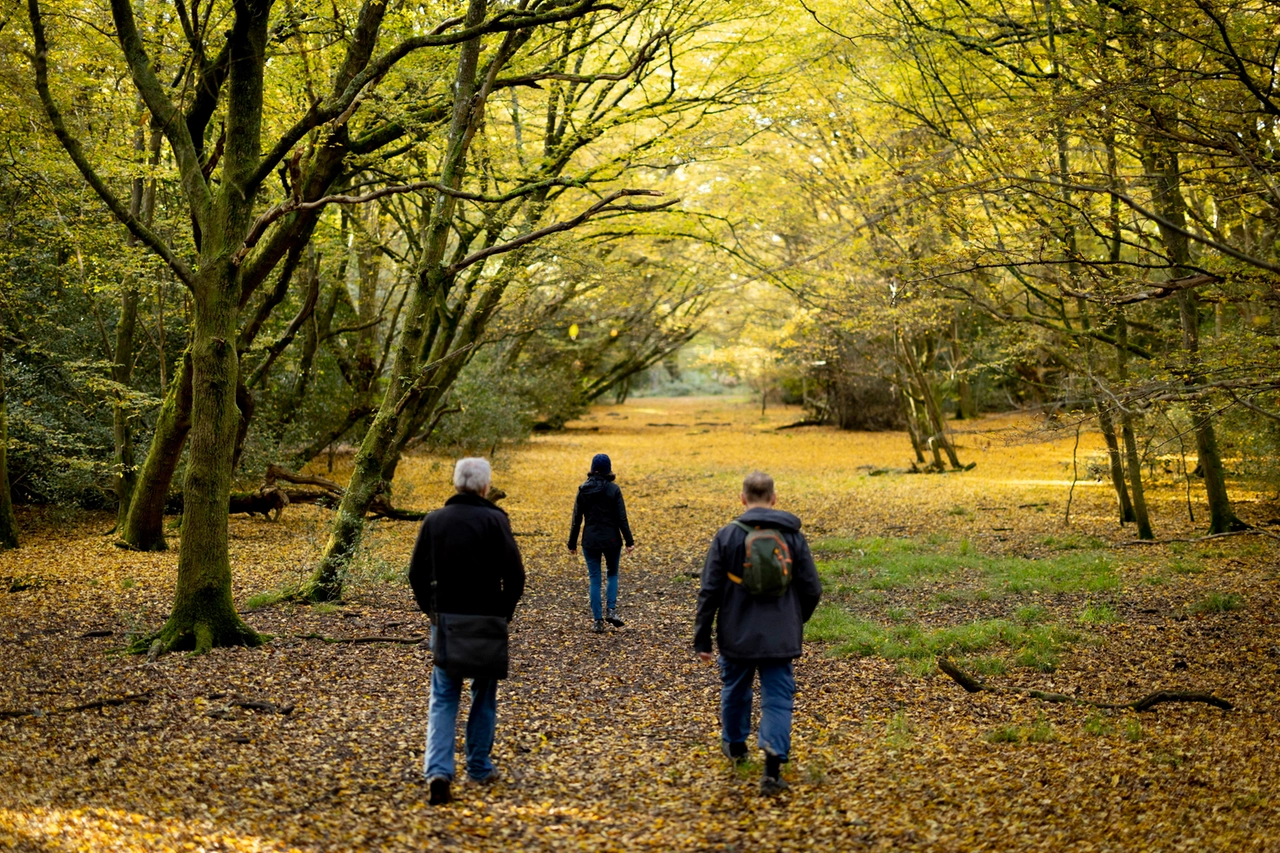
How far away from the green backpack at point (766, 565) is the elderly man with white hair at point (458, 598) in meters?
1.17

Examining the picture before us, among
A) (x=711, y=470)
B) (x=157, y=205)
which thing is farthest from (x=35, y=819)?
(x=711, y=470)

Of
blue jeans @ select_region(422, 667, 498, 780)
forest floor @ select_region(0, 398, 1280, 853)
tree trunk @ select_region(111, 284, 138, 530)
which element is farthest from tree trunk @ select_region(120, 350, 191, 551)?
blue jeans @ select_region(422, 667, 498, 780)

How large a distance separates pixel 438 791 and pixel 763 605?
1845 mm

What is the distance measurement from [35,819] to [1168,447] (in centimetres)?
1520

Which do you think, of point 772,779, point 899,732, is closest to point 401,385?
point 899,732

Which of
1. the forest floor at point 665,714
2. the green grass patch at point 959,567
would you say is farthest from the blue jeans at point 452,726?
the green grass patch at point 959,567

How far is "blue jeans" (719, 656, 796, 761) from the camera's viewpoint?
486 centimetres

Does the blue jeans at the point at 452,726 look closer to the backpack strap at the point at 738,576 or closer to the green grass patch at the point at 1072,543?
the backpack strap at the point at 738,576

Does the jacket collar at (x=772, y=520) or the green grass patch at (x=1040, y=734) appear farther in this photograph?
the green grass patch at (x=1040, y=734)

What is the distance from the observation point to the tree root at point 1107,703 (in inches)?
241

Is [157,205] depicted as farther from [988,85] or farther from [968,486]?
[968,486]

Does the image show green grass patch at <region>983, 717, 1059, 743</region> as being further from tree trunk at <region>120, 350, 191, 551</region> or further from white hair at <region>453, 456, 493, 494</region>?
tree trunk at <region>120, 350, 191, 551</region>

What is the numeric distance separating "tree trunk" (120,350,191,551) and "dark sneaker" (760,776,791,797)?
801cm

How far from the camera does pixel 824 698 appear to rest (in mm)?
6742
